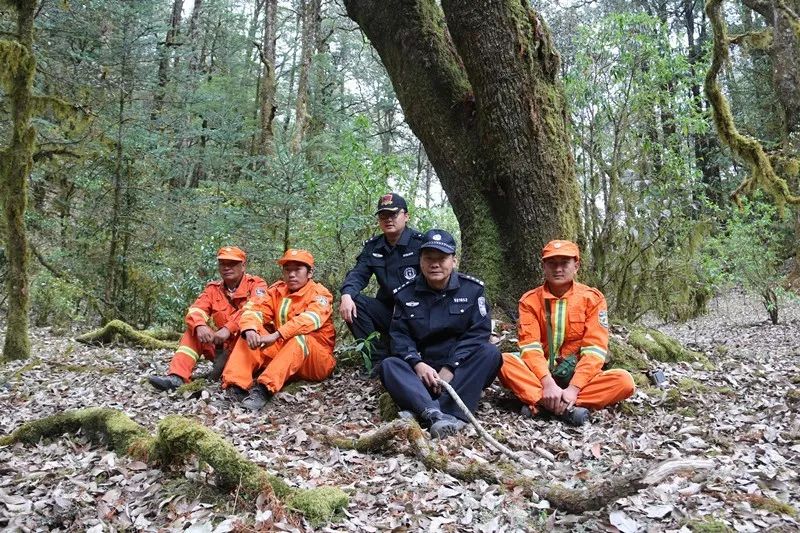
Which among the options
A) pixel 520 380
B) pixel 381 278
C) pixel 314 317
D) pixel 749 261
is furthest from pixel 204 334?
pixel 749 261

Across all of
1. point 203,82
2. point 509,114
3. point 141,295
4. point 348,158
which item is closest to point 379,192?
point 348,158

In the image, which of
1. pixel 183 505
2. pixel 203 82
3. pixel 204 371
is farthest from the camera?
pixel 203 82

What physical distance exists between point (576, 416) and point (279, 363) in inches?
98.5

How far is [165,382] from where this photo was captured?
5828 millimetres

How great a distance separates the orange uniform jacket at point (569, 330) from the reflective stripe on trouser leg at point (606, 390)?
6 cm

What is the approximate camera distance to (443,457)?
12.3 feet

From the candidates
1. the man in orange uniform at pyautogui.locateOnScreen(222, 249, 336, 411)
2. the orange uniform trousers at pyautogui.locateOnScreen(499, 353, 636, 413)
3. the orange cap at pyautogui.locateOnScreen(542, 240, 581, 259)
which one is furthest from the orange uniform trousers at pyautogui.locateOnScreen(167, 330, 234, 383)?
the orange cap at pyautogui.locateOnScreen(542, 240, 581, 259)

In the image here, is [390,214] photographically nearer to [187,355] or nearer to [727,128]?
[187,355]

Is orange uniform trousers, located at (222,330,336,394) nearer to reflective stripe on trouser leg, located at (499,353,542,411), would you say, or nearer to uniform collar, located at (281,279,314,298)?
uniform collar, located at (281,279,314,298)

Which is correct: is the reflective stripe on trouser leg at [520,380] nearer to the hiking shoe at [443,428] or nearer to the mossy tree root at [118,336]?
the hiking shoe at [443,428]

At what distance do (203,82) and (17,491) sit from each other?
19.9 metres

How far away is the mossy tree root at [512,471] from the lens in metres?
2.90

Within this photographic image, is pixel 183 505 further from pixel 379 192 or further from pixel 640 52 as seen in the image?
pixel 640 52

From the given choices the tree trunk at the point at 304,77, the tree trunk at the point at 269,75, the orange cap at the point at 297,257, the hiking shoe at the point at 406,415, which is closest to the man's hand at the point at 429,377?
the hiking shoe at the point at 406,415
